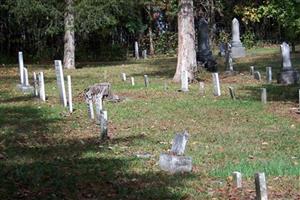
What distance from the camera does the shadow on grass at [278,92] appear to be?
1794 cm

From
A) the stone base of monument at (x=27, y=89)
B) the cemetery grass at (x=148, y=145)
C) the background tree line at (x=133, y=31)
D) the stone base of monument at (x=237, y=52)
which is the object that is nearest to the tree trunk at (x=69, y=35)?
the background tree line at (x=133, y=31)

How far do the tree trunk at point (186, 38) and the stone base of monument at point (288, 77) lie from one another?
3.33m

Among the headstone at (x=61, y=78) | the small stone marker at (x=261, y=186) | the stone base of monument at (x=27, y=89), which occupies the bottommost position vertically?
the small stone marker at (x=261, y=186)

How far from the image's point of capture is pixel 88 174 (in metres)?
8.76

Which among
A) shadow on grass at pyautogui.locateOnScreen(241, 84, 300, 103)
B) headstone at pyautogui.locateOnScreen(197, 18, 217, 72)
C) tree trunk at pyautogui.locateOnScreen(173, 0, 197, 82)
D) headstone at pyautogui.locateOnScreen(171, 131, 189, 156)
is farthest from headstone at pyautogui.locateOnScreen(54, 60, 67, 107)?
headstone at pyautogui.locateOnScreen(197, 18, 217, 72)

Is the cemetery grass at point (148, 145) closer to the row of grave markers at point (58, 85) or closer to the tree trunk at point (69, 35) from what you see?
the row of grave markers at point (58, 85)

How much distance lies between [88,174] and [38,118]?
6.28m

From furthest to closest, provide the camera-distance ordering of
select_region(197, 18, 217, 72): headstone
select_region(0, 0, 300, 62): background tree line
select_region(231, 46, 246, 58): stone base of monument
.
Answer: select_region(0, 0, 300, 62): background tree line, select_region(231, 46, 246, 58): stone base of monument, select_region(197, 18, 217, 72): headstone

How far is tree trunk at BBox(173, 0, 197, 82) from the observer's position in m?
22.5

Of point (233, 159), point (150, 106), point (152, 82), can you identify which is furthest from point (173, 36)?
point (233, 159)

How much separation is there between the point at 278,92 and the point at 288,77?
8.21 feet

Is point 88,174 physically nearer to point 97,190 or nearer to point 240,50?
point 97,190

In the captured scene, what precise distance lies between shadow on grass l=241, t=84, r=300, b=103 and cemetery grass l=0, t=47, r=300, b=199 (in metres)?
0.03

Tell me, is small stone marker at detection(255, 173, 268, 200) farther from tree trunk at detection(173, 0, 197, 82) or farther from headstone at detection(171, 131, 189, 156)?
tree trunk at detection(173, 0, 197, 82)
